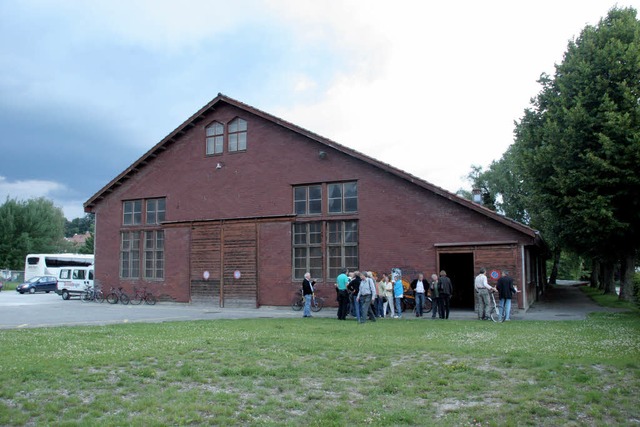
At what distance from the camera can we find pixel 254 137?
27.2 metres

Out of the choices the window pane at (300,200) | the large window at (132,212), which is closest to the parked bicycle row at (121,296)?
the large window at (132,212)

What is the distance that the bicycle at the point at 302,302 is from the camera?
2420 centimetres

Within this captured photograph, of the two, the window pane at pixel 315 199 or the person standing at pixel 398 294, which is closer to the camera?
the person standing at pixel 398 294

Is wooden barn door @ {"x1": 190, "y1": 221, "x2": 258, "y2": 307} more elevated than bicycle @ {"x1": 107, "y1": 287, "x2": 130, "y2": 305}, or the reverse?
wooden barn door @ {"x1": 190, "y1": 221, "x2": 258, "y2": 307}

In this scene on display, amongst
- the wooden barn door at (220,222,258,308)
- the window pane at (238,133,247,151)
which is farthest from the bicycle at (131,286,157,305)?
the window pane at (238,133,247,151)

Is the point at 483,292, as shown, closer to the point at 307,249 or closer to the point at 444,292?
the point at 444,292

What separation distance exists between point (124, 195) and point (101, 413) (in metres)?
26.0

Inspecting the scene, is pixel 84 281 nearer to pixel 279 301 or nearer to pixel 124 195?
pixel 124 195

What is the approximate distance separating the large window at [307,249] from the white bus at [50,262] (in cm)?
3528

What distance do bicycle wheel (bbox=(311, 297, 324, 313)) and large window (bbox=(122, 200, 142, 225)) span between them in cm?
1190

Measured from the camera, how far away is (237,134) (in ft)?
91.4

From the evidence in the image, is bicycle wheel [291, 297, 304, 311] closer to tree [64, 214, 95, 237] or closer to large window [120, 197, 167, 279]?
large window [120, 197, 167, 279]

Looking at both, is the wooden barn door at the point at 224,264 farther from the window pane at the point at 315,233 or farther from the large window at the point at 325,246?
the window pane at the point at 315,233

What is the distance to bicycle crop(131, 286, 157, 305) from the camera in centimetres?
2898
